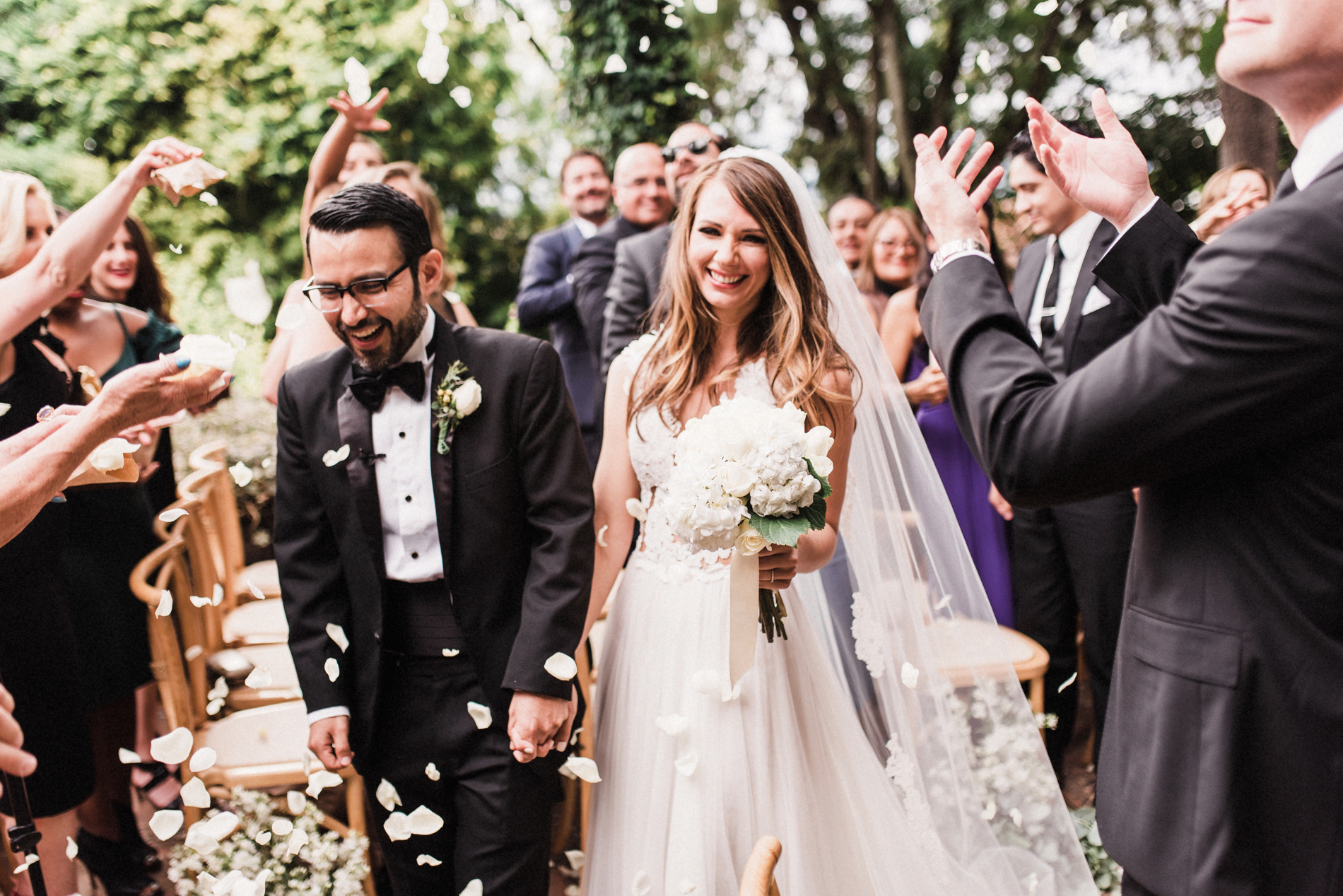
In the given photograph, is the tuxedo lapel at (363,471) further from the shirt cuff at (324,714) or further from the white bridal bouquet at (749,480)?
the white bridal bouquet at (749,480)

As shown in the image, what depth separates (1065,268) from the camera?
138 inches

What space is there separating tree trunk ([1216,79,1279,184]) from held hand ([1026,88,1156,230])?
295 cm

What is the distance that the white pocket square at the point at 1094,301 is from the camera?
3146 mm

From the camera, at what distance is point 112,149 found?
7.94 m

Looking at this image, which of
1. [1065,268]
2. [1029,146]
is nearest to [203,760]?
[1065,268]

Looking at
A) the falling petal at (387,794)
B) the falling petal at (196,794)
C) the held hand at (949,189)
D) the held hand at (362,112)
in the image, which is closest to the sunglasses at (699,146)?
the held hand at (362,112)

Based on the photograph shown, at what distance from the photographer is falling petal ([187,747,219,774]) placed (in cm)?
271

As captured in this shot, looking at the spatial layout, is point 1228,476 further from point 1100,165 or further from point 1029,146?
point 1029,146

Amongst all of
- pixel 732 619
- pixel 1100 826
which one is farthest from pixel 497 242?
pixel 1100 826

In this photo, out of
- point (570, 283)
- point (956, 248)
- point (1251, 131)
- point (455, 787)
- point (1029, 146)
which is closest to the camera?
point (956, 248)

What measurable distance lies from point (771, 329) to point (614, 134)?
16.1 feet

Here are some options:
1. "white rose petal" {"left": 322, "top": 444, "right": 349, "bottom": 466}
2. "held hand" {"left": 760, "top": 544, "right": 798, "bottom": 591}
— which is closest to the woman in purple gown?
"held hand" {"left": 760, "top": 544, "right": 798, "bottom": 591}

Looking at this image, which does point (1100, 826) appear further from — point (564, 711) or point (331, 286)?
point (331, 286)

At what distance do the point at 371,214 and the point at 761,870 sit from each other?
1634 millimetres
